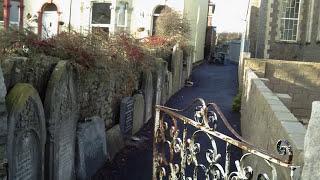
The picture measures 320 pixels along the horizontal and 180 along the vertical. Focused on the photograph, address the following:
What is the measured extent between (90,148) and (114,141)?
5.32ft

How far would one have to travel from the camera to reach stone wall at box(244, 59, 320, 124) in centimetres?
1636

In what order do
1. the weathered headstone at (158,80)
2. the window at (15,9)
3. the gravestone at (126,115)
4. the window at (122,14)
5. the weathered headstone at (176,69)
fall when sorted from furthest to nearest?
1. the window at (15,9)
2. the window at (122,14)
3. the weathered headstone at (176,69)
4. the weathered headstone at (158,80)
5. the gravestone at (126,115)

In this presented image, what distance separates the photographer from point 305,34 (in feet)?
87.2

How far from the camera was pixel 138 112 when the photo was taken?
39.7 ft

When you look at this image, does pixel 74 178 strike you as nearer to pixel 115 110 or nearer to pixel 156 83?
pixel 115 110

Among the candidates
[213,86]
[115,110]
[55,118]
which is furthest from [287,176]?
[213,86]

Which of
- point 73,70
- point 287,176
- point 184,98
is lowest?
point 184,98

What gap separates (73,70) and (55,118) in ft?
3.98

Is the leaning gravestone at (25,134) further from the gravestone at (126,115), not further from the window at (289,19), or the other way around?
the window at (289,19)

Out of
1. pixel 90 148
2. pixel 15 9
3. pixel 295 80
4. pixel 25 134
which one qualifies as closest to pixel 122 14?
pixel 15 9

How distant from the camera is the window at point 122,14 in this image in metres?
31.1

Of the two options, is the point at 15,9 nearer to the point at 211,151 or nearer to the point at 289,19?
the point at 289,19

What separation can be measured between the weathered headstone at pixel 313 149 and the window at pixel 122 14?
28.7m

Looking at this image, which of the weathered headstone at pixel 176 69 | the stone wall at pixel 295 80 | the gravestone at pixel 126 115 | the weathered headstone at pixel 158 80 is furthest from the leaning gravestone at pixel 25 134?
the weathered headstone at pixel 176 69
